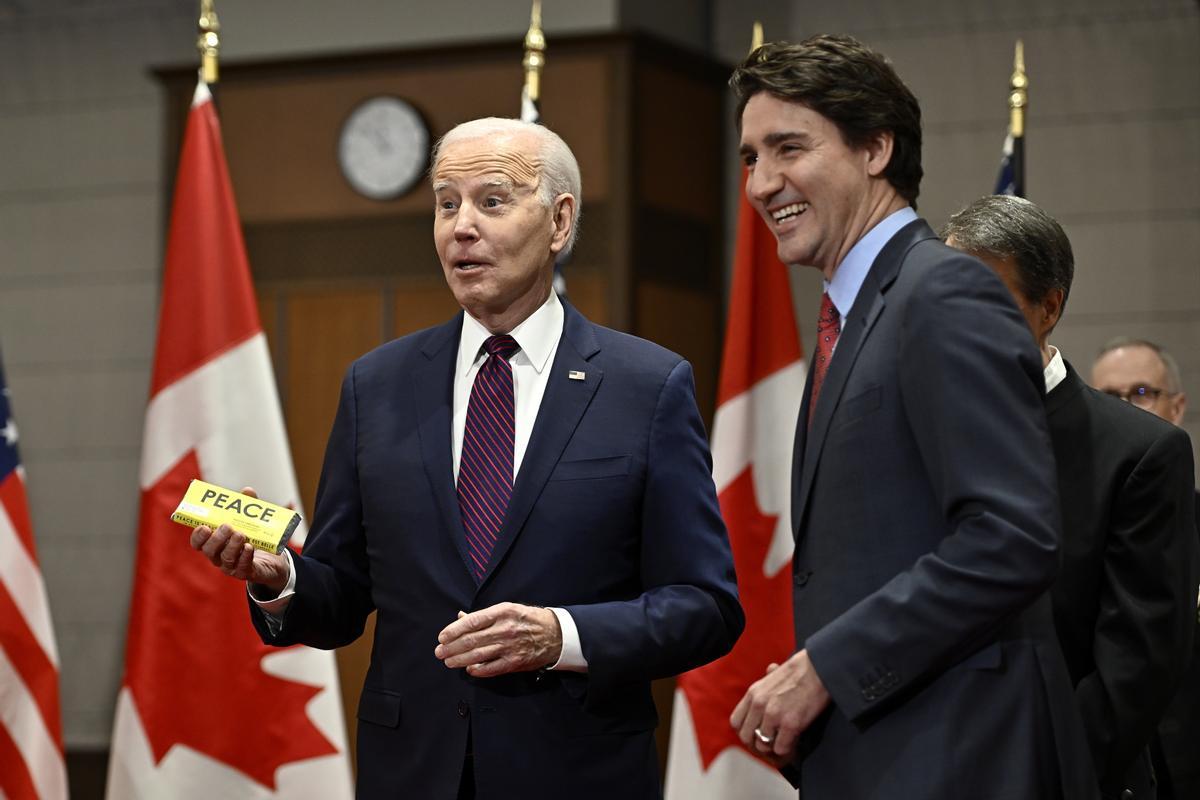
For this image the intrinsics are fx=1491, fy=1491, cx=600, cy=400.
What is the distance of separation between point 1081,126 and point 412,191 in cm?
286

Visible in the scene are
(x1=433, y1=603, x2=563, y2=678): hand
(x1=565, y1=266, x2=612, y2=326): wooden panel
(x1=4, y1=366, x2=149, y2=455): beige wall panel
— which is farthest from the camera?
(x1=4, y1=366, x2=149, y2=455): beige wall panel

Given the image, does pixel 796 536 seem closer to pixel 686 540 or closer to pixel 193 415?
pixel 686 540

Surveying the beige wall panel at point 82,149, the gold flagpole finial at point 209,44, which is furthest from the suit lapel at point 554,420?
the beige wall panel at point 82,149

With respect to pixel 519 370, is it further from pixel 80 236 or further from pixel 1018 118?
pixel 80 236

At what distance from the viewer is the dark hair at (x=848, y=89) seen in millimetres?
1738

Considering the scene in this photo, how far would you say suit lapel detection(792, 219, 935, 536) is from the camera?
1689 mm

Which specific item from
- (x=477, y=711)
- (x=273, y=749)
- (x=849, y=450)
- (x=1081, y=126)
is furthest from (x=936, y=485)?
(x=1081, y=126)

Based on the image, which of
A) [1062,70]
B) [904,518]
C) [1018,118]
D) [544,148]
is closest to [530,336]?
[544,148]

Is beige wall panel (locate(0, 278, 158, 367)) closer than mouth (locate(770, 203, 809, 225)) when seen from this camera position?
No

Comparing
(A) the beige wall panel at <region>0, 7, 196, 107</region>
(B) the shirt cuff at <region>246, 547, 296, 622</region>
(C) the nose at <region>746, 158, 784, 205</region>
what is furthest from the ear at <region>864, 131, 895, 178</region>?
(A) the beige wall panel at <region>0, 7, 196, 107</region>

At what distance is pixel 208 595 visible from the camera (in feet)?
11.8

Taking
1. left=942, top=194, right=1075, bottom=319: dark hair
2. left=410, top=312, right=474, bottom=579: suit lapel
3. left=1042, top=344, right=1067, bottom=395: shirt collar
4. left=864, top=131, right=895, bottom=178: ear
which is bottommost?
left=410, top=312, right=474, bottom=579: suit lapel

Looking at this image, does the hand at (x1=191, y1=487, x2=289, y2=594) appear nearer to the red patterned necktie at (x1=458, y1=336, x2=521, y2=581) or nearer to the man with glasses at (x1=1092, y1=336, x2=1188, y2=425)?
the red patterned necktie at (x1=458, y1=336, x2=521, y2=581)

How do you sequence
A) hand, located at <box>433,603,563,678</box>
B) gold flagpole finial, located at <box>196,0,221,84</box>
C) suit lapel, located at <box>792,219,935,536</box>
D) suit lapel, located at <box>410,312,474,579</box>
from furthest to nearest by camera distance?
gold flagpole finial, located at <box>196,0,221,84</box>
suit lapel, located at <box>410,312,474,579</box>
hand, located at <box>433,603,563,678</box>
suit lapel, located at <box>792,219,935,536</box>
